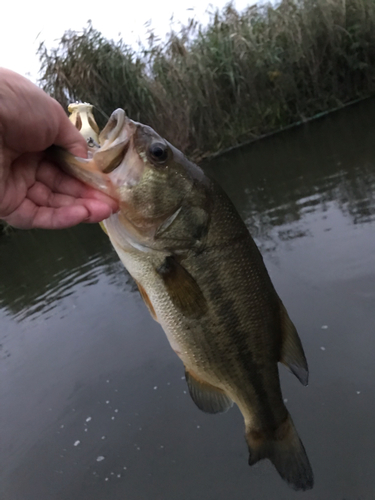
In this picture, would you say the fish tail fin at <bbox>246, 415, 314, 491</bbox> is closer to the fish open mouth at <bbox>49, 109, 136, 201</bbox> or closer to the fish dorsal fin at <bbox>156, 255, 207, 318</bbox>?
the fish dorsal fin at <bbox>156, 255, 207, 318</bbox>

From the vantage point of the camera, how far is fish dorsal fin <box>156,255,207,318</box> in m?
1.66

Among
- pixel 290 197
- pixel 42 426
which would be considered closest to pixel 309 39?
pixel 290 197

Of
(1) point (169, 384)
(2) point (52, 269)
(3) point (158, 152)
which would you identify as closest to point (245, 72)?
(2) point (52, 269)

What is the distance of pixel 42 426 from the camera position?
3.43m

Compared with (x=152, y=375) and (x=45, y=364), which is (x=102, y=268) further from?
(x=152, y=375)

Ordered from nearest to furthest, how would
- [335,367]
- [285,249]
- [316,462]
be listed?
[316,462] → [335,367] → [285,249]

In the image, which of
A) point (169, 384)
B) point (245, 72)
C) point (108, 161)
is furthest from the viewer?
point (245, 72)

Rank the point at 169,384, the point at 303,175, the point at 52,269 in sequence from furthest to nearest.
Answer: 1. the point at 303,175
2. the point at 52,269
3. the point at 169,384

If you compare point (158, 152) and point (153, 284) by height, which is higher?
point (158, 152)

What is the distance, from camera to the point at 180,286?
1.66 metres

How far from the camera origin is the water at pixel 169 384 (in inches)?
103

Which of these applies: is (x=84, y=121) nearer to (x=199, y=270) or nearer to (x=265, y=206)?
(x=199, y=270)

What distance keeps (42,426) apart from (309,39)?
571 inches

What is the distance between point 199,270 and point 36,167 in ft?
2.83
